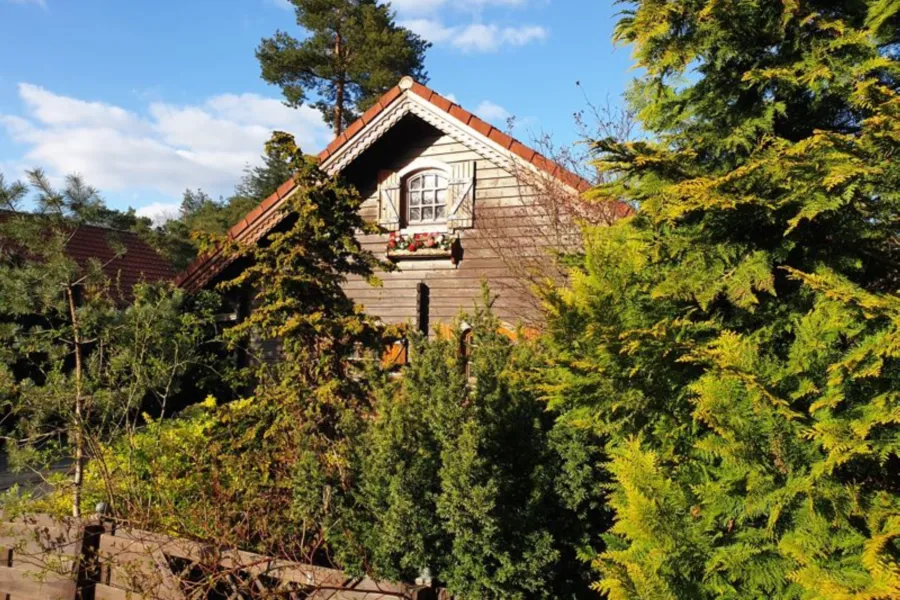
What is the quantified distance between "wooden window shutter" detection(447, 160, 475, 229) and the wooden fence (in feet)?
21.8

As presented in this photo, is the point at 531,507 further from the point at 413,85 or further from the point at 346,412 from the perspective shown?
the point at 413,85

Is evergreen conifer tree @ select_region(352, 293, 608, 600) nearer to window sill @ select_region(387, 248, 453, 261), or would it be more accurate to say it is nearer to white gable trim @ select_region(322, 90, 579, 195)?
white gable trim @ select_region(322, 90, 579, 195)

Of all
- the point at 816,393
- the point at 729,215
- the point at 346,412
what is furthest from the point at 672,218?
the point at 346,412

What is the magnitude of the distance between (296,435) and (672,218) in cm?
274

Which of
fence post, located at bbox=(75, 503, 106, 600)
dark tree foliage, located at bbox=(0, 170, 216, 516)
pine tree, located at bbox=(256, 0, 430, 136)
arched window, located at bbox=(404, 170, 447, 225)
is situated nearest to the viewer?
fence post, located at bbox=(75, 503, 106, 600)

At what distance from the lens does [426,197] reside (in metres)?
10.6

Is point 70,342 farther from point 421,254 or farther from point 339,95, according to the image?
point 339,95

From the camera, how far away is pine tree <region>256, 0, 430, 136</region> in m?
23.4

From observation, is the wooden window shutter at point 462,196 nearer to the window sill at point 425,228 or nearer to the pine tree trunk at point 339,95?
the window sill at point 425,228

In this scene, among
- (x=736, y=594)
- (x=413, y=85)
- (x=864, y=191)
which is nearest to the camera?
(x=736, y=594)

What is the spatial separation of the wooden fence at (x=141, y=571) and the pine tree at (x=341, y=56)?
21.0 m

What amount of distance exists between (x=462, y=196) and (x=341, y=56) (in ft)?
56.3

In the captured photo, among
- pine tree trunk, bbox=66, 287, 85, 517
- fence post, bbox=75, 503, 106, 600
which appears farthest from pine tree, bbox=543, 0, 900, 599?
pine tree trunk, bbox=66, 287, 85, 517

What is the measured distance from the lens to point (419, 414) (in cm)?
396
